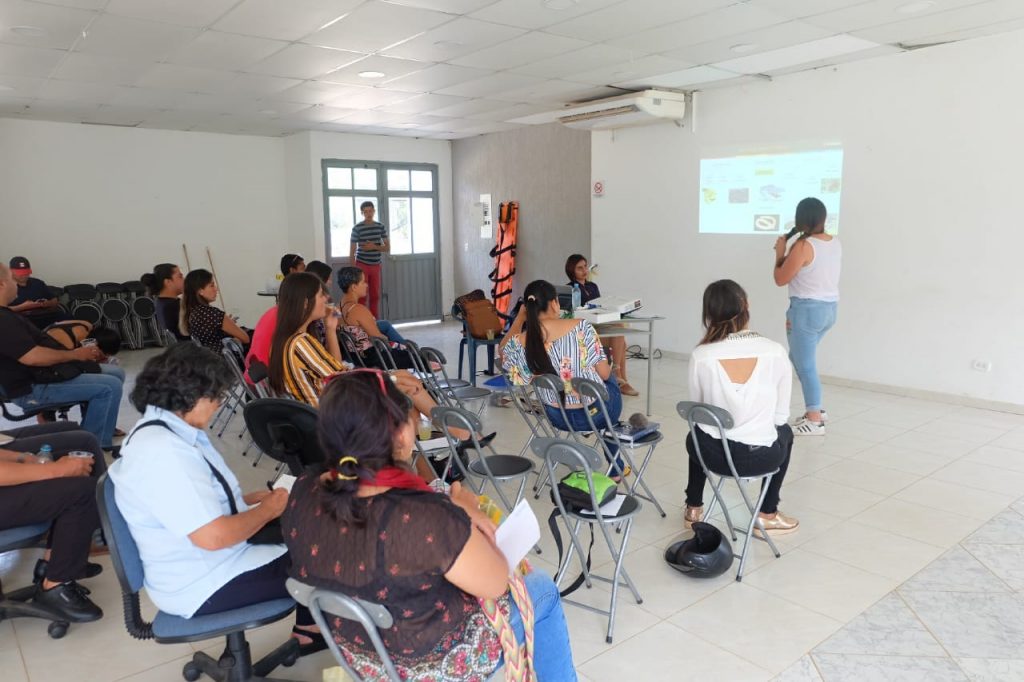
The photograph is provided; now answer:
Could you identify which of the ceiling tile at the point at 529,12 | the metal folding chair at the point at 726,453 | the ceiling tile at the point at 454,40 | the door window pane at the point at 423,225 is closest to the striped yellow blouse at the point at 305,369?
the metal folding chair at the point at 726,453

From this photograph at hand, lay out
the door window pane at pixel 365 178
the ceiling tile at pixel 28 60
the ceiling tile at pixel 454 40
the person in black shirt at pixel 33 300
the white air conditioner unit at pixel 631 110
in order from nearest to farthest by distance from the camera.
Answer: the ceiling tile at pixel 454 40 → the ceiling tile at pixel 28 60 → the white air conditioner unit at pixel 631 110 → the person in black shirt at pixel 33 300 → the door window pane at pixel 365 178

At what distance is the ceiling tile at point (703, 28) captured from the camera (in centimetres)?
437

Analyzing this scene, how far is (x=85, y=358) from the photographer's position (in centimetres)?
408

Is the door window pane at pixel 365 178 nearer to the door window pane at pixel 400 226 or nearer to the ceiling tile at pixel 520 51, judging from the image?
the door window pane at pixel 400 226

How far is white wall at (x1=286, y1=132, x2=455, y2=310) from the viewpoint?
9486mm

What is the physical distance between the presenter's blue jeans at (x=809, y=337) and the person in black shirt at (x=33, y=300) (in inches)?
262

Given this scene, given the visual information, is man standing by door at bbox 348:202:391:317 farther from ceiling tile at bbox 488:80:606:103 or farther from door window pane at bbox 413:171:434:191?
ceiling tile at bbox 488:80:606:103

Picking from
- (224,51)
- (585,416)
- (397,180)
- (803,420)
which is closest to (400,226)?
(397,180)

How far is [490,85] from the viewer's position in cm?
649

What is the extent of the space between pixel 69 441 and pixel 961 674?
3505mm

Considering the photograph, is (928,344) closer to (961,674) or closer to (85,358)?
(961,674)

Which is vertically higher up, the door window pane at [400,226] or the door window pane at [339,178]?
the door window pane at [339,178]

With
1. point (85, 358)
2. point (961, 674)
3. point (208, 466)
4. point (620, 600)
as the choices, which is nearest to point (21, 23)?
point (85, 358)

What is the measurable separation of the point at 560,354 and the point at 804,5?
2628 mm
